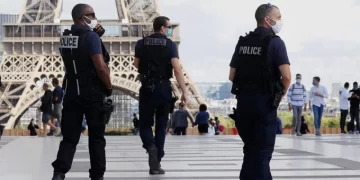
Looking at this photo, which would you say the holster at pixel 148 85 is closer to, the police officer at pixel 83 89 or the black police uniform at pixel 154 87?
the black police uniform at pixel 154 87

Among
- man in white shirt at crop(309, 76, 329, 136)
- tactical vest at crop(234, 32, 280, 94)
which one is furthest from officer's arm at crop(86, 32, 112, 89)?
man in white shirt at crop(309, 76, 329, 136)

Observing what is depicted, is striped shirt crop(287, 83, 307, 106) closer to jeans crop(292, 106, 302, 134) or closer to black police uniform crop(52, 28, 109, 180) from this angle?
jeans crop(292, 106, 302, 134)

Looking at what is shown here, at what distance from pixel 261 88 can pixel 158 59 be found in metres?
2.81

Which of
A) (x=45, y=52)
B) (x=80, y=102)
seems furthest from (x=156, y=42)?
(x=45, y=52)

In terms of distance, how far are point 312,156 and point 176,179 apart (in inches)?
156

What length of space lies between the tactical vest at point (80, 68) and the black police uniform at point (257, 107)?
156cm

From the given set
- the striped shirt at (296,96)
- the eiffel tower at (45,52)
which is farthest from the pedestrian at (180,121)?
the eiffel tower at (45,52)

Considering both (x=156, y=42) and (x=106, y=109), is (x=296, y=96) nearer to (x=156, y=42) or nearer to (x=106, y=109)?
(x=156, y=42)

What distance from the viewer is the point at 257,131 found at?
701 centimetres

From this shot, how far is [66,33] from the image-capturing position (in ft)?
26.5

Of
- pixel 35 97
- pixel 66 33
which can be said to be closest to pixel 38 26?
pixel 35 97

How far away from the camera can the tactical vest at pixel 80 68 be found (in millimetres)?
7941

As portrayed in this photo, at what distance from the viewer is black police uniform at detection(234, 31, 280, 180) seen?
275 inches

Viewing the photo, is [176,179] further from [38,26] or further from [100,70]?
[38,26]
